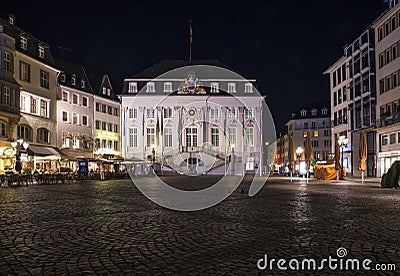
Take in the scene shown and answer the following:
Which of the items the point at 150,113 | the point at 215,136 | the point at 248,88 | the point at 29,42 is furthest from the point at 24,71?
the point at 248,88

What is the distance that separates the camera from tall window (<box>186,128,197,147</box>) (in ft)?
260

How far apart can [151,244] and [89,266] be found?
185cm

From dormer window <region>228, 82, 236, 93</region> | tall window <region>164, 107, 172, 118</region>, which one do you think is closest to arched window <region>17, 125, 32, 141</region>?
tall window <region>164, 107, 172, 118</region>

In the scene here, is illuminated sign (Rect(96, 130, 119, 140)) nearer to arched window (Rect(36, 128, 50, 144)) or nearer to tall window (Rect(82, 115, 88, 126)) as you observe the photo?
tall window (Rect(82, 115, 88, 126))

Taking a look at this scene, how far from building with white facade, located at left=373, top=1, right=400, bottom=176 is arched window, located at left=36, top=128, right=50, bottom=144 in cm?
3608

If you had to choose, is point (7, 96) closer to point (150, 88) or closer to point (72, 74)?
point (72, 74)

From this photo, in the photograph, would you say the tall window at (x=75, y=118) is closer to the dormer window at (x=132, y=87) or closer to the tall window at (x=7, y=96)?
the dormer window at (x=132, y=87)

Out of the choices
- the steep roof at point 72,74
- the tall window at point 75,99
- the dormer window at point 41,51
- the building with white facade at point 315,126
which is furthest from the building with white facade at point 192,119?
the building with white facade at point 315,126

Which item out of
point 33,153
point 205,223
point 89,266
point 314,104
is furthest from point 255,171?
point 89,266

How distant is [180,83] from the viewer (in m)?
79.1

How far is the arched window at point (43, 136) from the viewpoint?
170 ft

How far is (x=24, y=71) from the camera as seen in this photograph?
4897 centimetres

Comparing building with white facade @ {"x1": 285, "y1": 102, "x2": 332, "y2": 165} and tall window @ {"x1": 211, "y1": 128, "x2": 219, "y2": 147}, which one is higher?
building with white facade @ {"x1": 285, "y1": 102, "x2": 332, "y2": 165}

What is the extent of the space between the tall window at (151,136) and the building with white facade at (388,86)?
124 ft
